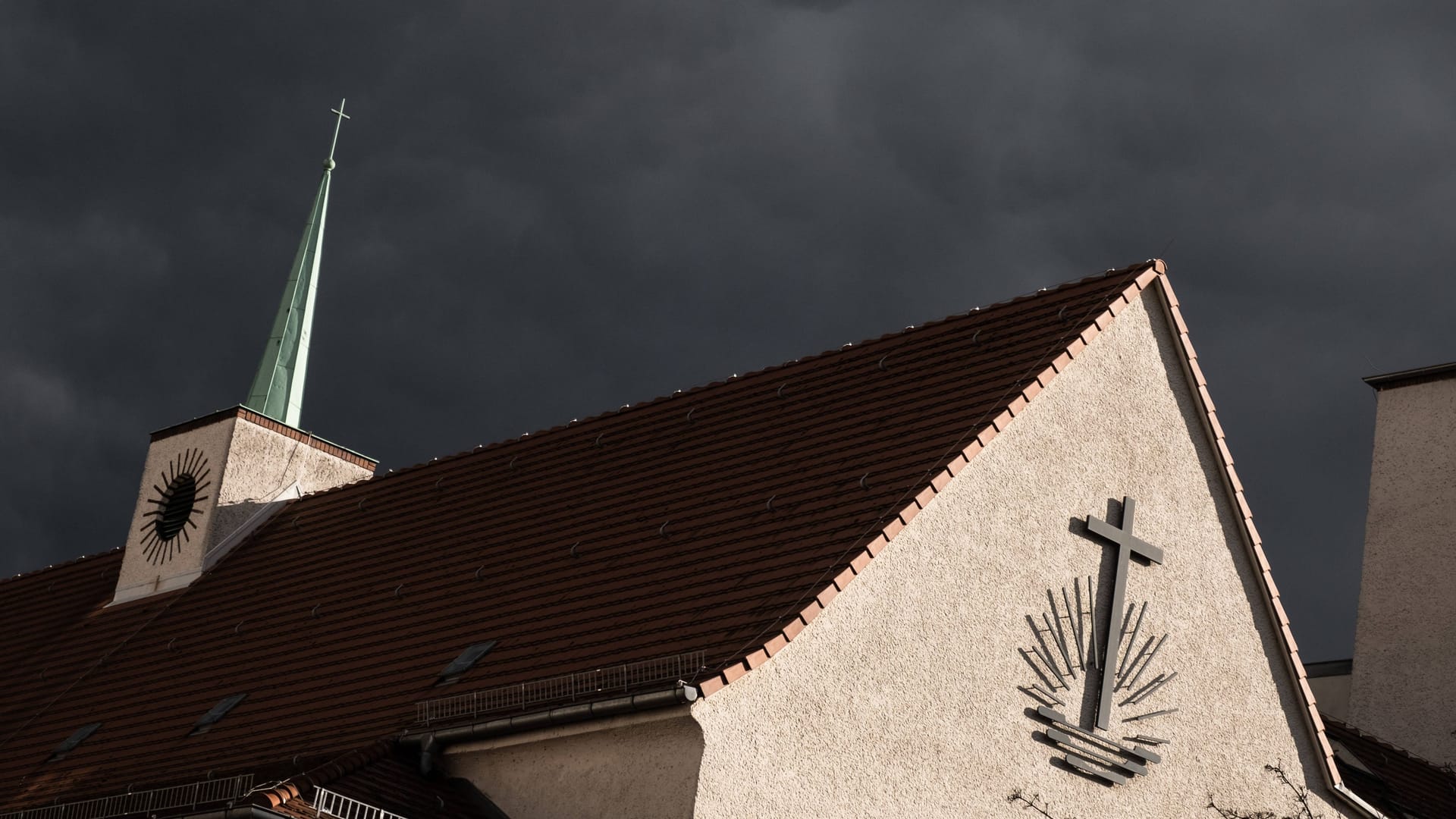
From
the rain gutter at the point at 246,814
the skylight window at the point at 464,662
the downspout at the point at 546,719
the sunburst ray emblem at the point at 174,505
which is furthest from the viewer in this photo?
the sunburst ray emblem at the point at 174,505

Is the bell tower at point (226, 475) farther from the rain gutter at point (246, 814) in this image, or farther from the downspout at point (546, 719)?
the rain gutter at point (246, 814)

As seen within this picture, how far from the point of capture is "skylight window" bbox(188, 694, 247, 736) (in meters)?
16.1

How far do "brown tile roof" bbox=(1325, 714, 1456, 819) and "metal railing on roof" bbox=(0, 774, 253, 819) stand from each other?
964 centimetres

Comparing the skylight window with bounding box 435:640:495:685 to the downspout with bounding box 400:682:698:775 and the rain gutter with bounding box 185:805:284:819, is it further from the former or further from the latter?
the rain gutter with bounding box 185:805:284:819

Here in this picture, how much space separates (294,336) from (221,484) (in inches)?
138

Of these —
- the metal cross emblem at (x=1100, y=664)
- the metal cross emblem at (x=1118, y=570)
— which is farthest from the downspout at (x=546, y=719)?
the metal cross emblem at (x=1118, y=570)

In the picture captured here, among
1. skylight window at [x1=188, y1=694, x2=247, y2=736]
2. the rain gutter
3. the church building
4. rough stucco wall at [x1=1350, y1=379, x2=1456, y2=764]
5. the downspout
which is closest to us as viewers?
the rain gutter

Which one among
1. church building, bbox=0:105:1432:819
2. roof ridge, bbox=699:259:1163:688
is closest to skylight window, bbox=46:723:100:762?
church building, bbox=0:105:1432:819

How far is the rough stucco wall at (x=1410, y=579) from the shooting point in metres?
21.8

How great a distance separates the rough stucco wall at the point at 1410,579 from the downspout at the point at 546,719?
12.1 meters

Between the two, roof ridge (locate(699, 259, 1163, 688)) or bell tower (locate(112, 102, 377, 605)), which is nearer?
roof ridge (locate(699, 259, 1163, 688))

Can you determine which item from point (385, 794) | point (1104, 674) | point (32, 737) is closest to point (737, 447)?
point (1104, 674)

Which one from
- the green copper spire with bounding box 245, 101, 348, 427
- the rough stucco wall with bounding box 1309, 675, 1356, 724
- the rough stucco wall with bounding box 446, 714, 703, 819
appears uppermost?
the green copper spire with bounding box 245, 101, 348, 427

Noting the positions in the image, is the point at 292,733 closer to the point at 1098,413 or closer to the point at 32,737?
the point at 32,737
